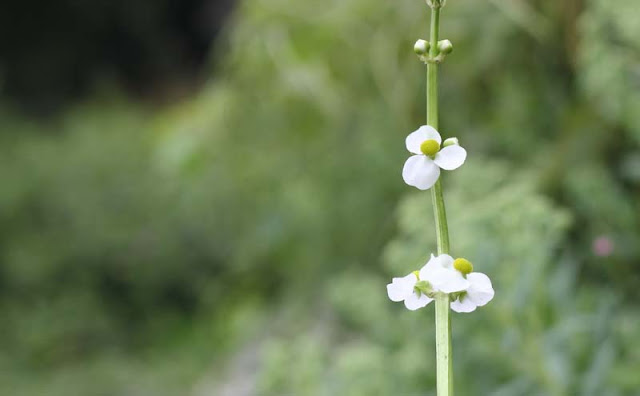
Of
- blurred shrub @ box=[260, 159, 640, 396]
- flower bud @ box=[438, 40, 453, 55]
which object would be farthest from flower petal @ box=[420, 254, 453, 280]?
blurred shrub @ box=[260, 159, 640, 396]

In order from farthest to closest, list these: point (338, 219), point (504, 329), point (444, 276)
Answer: point (338, 219)
point (504, 329)
point (444, 276)

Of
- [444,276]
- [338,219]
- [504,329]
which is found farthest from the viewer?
[338,219]

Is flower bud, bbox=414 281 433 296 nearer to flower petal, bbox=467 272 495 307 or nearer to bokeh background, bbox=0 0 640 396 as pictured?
flower petal, bbox=467 272 495 307

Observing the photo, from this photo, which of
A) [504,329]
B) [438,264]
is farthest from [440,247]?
[504,329]

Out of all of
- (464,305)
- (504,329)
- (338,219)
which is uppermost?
(338,219)

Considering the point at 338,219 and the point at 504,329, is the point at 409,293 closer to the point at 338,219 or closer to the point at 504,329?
the point at 504,329

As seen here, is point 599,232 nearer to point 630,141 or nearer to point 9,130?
point 630,141

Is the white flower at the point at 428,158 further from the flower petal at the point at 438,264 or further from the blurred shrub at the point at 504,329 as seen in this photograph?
the blurred shrub at the point at 504,329

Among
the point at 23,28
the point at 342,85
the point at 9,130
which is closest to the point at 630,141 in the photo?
the point at 342,85
